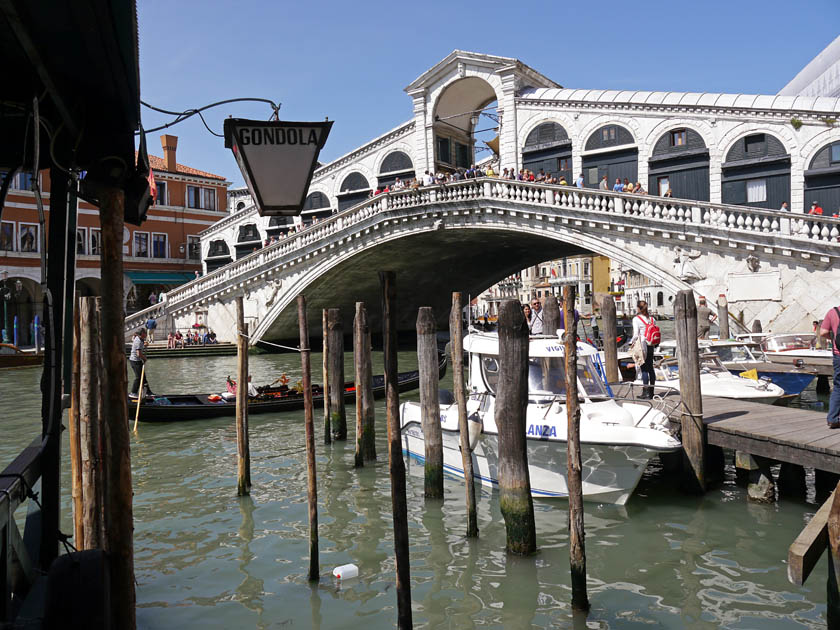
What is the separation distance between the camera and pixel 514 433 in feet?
→ 17.5

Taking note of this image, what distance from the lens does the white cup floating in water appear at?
504 cm

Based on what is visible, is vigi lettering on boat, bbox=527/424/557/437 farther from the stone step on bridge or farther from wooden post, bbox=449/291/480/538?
the stone step on bridge

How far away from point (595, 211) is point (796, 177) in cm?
555

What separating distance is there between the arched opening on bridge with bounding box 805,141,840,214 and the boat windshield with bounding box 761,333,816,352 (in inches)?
213

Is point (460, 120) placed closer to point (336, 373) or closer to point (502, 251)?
point (502, 251)

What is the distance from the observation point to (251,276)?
23172 millimetres

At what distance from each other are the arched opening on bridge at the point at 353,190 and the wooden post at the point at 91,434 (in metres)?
23.4

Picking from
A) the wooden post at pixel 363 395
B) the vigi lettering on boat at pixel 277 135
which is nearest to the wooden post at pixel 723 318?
the wooden post at pixel 363 395

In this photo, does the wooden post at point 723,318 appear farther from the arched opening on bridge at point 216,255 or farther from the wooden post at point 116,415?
the arched opening on bridge at point 216,255

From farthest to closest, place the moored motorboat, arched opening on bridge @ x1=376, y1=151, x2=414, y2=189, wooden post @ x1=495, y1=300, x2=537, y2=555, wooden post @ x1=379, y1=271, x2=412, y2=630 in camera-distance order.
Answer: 1. arched opening on bridge @ x1=376, y1=151, x2=414, y2=189
2. the moored motorboat
3. wooden post @ x1=495, y1=300, x2=537, y2=555
4. wooden post @ x1=379, y1=271, x2=412, y2=630

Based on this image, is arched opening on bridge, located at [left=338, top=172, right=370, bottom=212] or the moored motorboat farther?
arched opening on bridge, located at [left=338, top=172, right=370, bottom=212]

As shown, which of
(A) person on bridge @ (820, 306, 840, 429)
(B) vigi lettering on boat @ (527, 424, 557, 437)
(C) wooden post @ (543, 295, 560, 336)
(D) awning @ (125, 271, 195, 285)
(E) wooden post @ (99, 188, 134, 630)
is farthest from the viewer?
(D) awning @ (125, 271, 195, 285)

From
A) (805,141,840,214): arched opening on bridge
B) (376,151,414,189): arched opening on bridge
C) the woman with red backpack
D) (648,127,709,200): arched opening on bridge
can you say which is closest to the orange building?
(376,151,414,189): arched opening on bridge

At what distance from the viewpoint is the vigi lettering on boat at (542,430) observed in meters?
6.35
